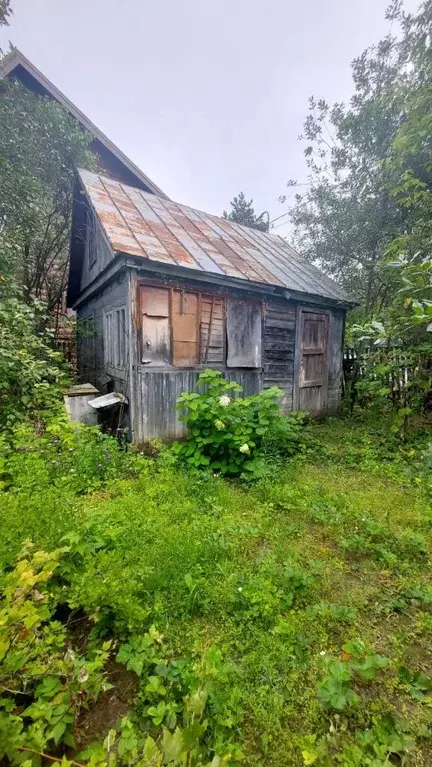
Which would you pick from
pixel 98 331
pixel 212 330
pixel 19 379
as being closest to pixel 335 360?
pixel 212 330

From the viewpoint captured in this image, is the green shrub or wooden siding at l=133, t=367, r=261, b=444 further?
wooden siding at l=133, t=367, r=261, b=444

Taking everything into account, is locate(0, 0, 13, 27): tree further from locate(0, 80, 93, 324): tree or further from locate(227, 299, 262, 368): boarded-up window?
locate(227, 299, 262, 368): boarded-up window

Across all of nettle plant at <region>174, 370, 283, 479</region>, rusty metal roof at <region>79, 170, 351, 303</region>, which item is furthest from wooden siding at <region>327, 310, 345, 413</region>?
nettle plant at <region>174, 370, 283, 479</region>

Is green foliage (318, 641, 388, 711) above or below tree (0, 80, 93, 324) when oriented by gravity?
below

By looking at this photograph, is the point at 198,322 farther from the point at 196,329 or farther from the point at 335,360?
the point at 335,360

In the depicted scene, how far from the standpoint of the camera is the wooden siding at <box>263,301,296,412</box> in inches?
260

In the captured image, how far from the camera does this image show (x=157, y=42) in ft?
39.1

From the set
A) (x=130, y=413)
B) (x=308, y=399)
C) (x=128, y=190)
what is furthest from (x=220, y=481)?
(x=128, y=190)

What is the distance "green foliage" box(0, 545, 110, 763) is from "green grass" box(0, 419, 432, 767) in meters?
0.34

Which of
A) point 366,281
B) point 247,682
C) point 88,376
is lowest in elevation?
point 247,682

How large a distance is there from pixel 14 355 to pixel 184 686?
4.86m

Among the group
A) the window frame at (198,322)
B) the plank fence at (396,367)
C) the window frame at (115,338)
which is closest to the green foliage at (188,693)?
the window frame at (198,322)

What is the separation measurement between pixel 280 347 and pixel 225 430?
10.2 ft

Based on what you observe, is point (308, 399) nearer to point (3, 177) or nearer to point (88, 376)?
point (88, 376)
